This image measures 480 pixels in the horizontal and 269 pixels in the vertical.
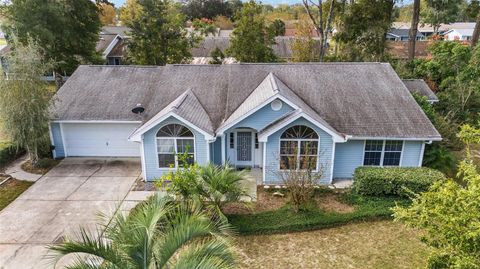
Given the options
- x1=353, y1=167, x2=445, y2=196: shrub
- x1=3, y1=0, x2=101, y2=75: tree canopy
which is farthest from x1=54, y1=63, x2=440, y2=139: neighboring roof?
x1=3, y1=0, x2=101, y2=75: tree canopy

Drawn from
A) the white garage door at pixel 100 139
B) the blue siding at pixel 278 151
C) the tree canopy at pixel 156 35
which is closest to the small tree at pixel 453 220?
the blue siding at pixel 278 151

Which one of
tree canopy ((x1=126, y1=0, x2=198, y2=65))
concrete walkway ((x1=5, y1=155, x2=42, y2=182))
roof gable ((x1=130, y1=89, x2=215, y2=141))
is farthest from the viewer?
tree canopy ((x1=126, y1=0, x2=198, y2=65))

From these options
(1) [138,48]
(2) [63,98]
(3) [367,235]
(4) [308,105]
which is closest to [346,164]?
(4) [308,105]

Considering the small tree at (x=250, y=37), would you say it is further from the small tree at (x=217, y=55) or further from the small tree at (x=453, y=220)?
the small tree at (x=453, y=220)

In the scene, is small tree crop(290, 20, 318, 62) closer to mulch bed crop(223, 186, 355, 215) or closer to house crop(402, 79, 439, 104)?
house crop(402, 79, 439, 104)

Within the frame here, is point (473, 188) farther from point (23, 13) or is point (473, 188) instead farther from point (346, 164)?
point (23, 13)
